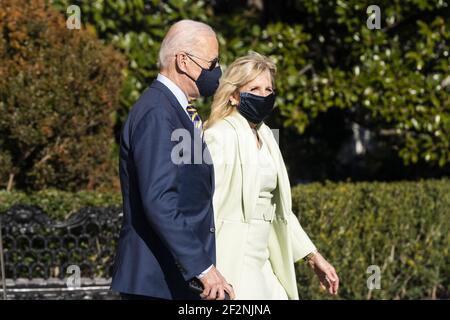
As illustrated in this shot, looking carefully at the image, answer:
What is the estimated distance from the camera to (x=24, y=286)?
25.9ft

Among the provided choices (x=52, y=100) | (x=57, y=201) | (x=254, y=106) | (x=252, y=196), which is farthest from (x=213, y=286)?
(x=52, y=100)

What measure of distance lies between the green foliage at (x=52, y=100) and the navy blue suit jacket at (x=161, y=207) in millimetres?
4130

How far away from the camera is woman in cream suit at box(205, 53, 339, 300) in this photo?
502 cm

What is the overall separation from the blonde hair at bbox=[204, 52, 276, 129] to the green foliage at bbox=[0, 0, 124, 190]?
3.28 meters

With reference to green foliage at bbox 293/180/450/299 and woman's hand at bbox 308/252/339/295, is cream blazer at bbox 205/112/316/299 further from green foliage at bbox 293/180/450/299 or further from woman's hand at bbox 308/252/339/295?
green foliage at bbox 293/180/450/299

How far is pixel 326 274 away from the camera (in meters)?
5.34

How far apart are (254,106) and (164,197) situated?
1312mm

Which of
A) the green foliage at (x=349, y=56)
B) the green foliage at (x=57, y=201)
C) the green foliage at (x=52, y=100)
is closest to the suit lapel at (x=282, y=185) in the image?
the green foliage at (x=57, y=201)

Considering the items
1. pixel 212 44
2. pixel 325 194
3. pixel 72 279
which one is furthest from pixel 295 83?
pixel 212 44

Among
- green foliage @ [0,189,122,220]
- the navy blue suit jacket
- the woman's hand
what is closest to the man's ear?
the navy blue suit jacket

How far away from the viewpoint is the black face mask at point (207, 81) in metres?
4.39

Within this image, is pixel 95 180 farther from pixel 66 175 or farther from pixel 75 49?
pixel 75 49

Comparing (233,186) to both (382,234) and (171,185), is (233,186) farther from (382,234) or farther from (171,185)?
(382,234)

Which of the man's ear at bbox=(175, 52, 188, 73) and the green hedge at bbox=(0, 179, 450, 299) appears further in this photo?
the green hedge at bbox=(0, 179, 450, 299)
